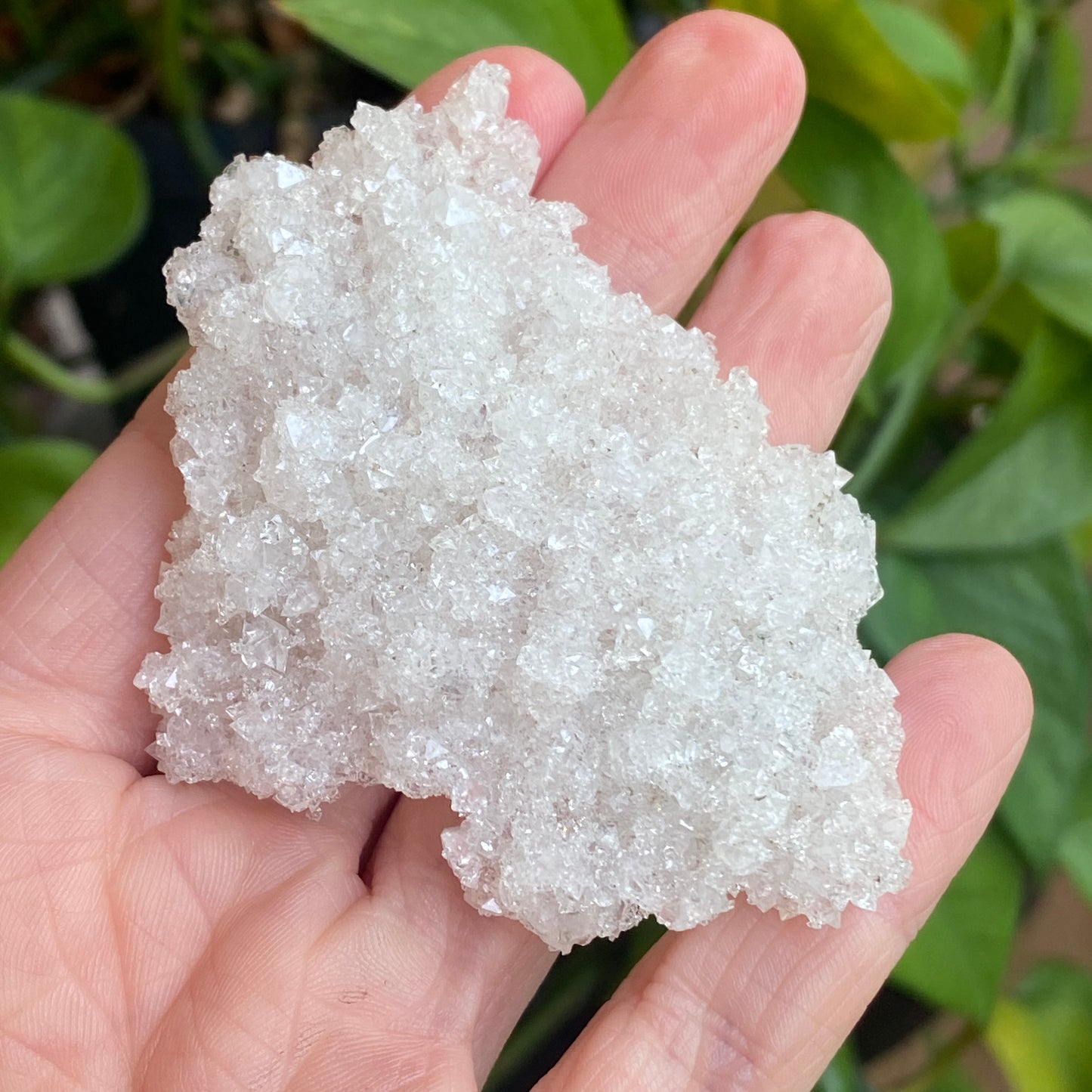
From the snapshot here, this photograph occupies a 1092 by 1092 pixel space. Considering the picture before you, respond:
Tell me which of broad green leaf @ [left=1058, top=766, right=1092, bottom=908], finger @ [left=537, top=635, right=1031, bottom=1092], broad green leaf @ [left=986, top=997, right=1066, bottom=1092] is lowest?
broad green leaf @ [left=986, top=997, right=1066, bottom=1092]

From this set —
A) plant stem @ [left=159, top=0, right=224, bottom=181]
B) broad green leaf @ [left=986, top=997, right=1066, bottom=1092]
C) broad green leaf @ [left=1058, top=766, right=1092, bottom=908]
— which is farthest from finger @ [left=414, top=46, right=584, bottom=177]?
broad green leaf @ [left=986, top=997, right=1066, bottom=1092]

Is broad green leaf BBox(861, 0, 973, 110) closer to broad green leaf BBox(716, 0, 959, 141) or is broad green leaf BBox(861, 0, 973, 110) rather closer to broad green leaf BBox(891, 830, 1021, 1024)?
broad green leaf BBox(716, 0, 959, 141)

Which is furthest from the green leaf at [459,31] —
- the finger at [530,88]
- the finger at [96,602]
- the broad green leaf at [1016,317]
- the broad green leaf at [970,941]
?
the broad green leaf at [970,941]

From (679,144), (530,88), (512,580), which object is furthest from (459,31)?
(512,580)

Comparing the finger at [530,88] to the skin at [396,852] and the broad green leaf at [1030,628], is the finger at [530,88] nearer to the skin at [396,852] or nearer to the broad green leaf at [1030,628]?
the skin at [396,852]

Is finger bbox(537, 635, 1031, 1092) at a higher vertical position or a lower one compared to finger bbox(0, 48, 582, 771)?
higher

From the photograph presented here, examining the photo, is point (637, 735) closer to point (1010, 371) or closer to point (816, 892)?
point (816, 892)
